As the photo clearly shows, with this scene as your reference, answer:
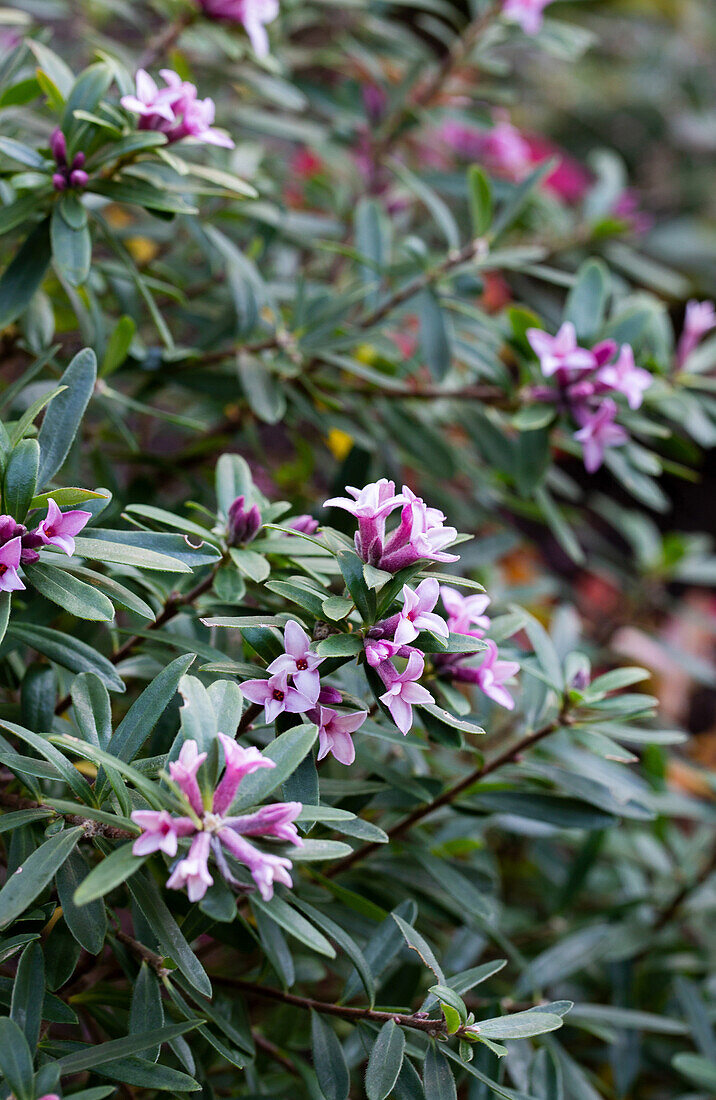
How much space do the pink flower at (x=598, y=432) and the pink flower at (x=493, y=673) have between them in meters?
0.28

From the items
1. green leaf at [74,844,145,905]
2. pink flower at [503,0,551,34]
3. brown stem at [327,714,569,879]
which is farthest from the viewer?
pink flower at [503,0,551,34]

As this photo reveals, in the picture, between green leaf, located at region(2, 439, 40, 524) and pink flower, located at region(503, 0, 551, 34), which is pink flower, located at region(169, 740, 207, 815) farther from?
pink flower, located at region(503, 0, 551, 34)

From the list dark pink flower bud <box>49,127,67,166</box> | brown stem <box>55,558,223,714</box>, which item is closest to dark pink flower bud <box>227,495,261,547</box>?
brown stem <box>55,558,223,714</box>

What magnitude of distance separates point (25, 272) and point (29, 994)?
0.59 m

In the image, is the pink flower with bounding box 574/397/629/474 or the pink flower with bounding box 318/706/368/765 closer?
the pink flower with bounding box 318/706/368/765

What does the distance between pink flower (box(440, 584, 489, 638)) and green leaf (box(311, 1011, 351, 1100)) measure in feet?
1.04

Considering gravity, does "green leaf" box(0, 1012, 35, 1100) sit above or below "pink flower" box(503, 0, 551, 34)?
below

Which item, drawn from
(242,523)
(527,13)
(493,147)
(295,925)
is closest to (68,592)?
(242,523)

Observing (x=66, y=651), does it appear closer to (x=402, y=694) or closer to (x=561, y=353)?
(x=402, y=694)

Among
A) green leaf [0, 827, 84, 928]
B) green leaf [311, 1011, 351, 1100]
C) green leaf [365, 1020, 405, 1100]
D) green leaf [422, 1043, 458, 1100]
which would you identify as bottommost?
green leaf [311, 1011, 351, 1100]

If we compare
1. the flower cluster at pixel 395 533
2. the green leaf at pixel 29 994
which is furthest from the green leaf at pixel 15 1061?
the flower cluster at pixel 395 533

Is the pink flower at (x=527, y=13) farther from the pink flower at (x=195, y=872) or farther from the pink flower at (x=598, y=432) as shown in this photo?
the pink flower at (x=195, y=872)

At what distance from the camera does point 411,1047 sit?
64cm

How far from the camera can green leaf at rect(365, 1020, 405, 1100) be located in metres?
0.55
